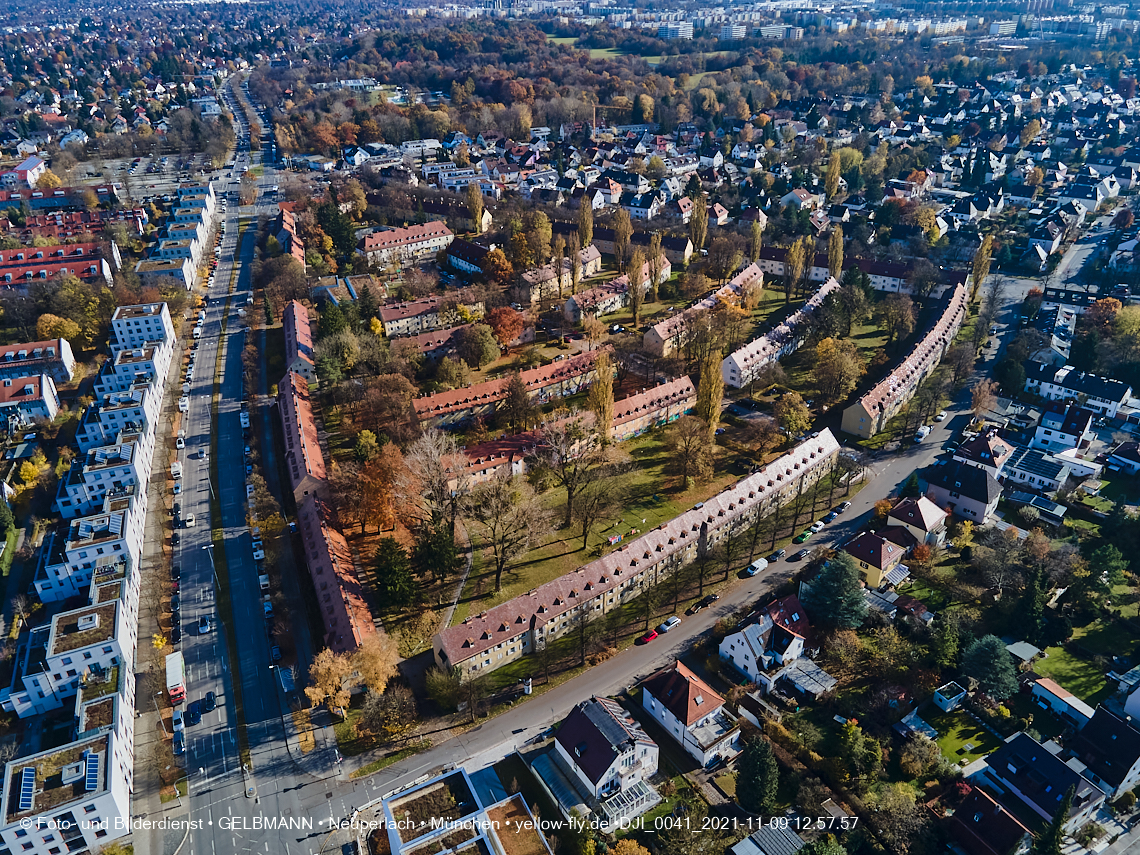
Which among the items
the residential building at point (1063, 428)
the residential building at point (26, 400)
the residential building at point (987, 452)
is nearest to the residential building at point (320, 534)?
the residential building at point (26, 400)

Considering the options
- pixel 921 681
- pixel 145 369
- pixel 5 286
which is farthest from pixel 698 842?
pixel 5 286

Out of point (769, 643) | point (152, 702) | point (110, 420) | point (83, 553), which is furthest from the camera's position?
point (110, 420)

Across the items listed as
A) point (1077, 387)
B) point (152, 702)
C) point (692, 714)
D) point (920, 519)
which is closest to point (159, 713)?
point (152, 702)

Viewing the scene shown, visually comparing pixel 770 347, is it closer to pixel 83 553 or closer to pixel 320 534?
pixel 320 534

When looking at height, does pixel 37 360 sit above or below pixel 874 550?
above

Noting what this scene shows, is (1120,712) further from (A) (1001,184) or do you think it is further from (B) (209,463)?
(A) (1001,184)

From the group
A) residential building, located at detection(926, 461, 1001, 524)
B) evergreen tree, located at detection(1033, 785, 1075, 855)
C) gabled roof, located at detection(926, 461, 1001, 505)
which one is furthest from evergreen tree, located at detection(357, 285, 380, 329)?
evergreen tree, located at detection(1033, 785, 1075, 855)

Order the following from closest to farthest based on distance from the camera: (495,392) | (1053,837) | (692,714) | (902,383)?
1. (1053,837)
2. (692,714)
3. (495,392)
4. (902,383)
